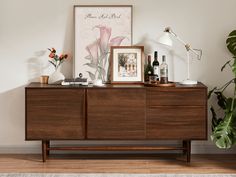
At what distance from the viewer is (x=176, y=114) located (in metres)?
5.05

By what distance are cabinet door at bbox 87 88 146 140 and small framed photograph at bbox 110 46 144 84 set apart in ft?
1.21

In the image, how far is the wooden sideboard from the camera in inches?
198

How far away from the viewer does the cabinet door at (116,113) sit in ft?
16.5

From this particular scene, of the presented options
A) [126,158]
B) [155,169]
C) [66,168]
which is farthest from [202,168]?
[66,168]

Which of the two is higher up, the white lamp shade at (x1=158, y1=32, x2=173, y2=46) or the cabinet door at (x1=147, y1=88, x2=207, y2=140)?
the white lamp shade at (x1=158, y1=32, x2=173, y2=46)

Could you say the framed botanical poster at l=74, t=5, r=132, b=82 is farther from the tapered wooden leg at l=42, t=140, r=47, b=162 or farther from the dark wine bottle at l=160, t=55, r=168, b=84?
the tapered wooden leg at l=42, t=140, r=47, b=162

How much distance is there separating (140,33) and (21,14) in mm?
1199

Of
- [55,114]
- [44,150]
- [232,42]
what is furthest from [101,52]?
[232,42]

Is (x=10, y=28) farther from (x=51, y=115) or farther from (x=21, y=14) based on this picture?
(x=51, y=115)

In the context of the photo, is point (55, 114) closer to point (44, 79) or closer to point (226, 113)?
point (44, 79)

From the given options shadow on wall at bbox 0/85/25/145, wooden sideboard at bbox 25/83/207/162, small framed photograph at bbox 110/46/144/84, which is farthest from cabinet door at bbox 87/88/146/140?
Answer: shadow on wall at bbox 0/85/25/145

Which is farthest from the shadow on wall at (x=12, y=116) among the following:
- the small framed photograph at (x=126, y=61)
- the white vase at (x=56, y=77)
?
the small framed photograph at (x=126, y=61)

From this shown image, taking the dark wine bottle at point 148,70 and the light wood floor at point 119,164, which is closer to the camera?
the light wood floor at point 119,164

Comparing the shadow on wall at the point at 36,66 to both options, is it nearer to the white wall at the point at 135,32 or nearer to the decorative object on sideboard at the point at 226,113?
the white wall at the point at 135,32
